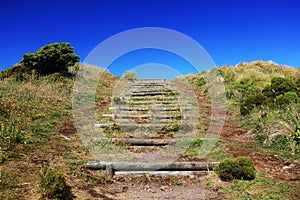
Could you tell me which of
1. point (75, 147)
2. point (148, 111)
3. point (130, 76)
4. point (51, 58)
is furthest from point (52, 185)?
point (130, 76)

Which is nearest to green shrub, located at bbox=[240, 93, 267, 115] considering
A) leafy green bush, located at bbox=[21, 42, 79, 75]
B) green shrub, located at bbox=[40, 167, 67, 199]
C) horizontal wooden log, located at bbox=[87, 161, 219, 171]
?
horizontal wooden log, located at bbox=[87, 161, 219, 171]

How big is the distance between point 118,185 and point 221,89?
1427cm

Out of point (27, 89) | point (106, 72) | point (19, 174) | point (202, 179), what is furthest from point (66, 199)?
point (106, 72)

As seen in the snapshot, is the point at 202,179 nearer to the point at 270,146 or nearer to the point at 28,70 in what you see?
the point at 270,146

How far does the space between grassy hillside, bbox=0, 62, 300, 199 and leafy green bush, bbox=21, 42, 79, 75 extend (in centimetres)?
255

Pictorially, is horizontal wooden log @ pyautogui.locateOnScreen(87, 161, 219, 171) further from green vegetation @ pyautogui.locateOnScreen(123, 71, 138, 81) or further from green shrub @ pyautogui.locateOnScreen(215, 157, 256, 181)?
green vegetation @ pyautogui.locateOnScreen(123, 71, 138, 81)

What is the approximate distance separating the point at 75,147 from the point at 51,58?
11.1m

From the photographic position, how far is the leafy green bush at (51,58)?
17.4m

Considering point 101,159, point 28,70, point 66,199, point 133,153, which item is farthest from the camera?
point 28,70

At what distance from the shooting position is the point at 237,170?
6379mm

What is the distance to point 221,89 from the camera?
63.3ft

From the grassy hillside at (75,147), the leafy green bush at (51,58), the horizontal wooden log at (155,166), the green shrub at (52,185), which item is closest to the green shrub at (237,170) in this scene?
the grassy hillside at (75,147)

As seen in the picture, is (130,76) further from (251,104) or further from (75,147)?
(75,147)

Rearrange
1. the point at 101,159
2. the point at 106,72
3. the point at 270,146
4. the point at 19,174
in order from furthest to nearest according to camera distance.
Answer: the point at 106,72 < the point at 270,146 < the point at 101,159 < the point at 19,174
